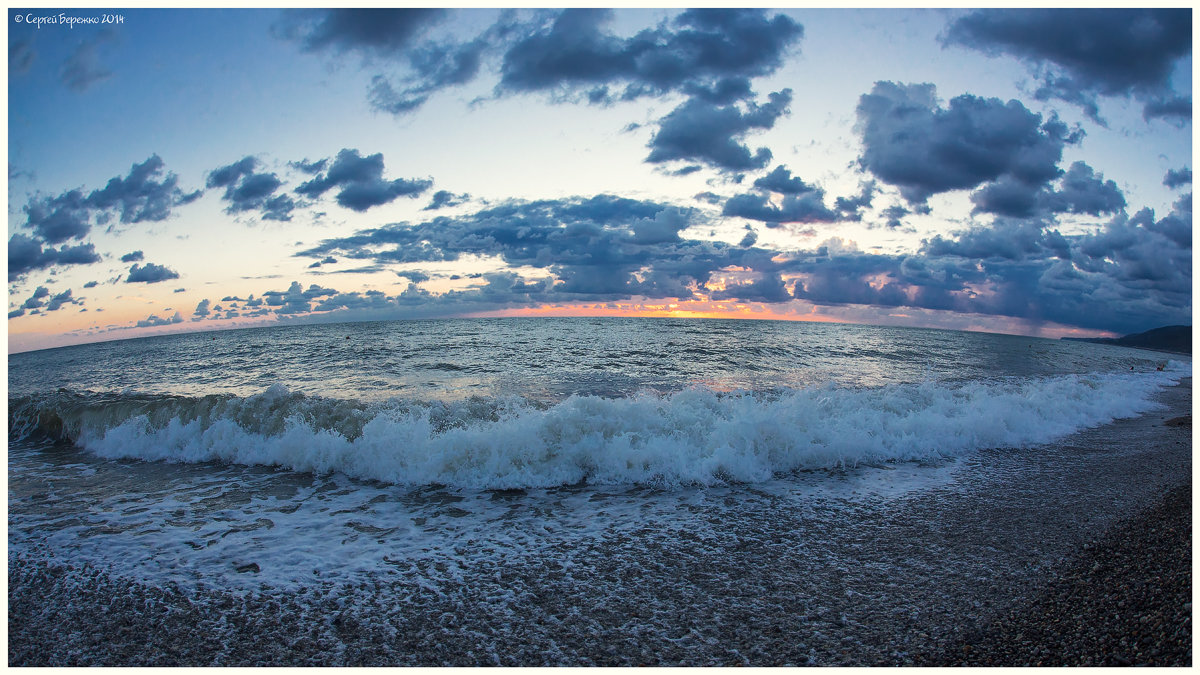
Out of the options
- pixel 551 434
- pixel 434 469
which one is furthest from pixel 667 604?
pixel 434 469

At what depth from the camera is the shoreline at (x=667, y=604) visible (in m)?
3.94

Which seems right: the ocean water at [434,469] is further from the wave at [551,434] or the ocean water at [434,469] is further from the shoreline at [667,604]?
the shoreline at [667,604]

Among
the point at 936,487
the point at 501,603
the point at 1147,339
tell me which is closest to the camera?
the point at 501,603

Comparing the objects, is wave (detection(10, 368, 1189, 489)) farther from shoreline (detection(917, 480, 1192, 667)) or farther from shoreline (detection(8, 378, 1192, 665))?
shoreline (detection(917, 480, 1192, 667))

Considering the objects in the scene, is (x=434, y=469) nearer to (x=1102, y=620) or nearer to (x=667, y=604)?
(x=667, y=604)

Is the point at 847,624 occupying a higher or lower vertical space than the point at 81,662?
higher

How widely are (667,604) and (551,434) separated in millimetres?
5008

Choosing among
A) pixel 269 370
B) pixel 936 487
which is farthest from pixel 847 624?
pixel 269 370

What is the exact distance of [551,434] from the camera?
931cm

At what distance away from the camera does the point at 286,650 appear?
4.06 meters

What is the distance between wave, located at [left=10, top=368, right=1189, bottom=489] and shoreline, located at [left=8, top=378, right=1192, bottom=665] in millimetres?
2423

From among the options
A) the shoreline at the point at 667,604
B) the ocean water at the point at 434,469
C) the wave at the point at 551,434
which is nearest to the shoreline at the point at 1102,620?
the shoreline at the point at 667,604

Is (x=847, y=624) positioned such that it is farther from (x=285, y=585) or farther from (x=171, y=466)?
(x=171, y=466)

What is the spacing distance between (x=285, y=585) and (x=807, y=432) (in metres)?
8.32
